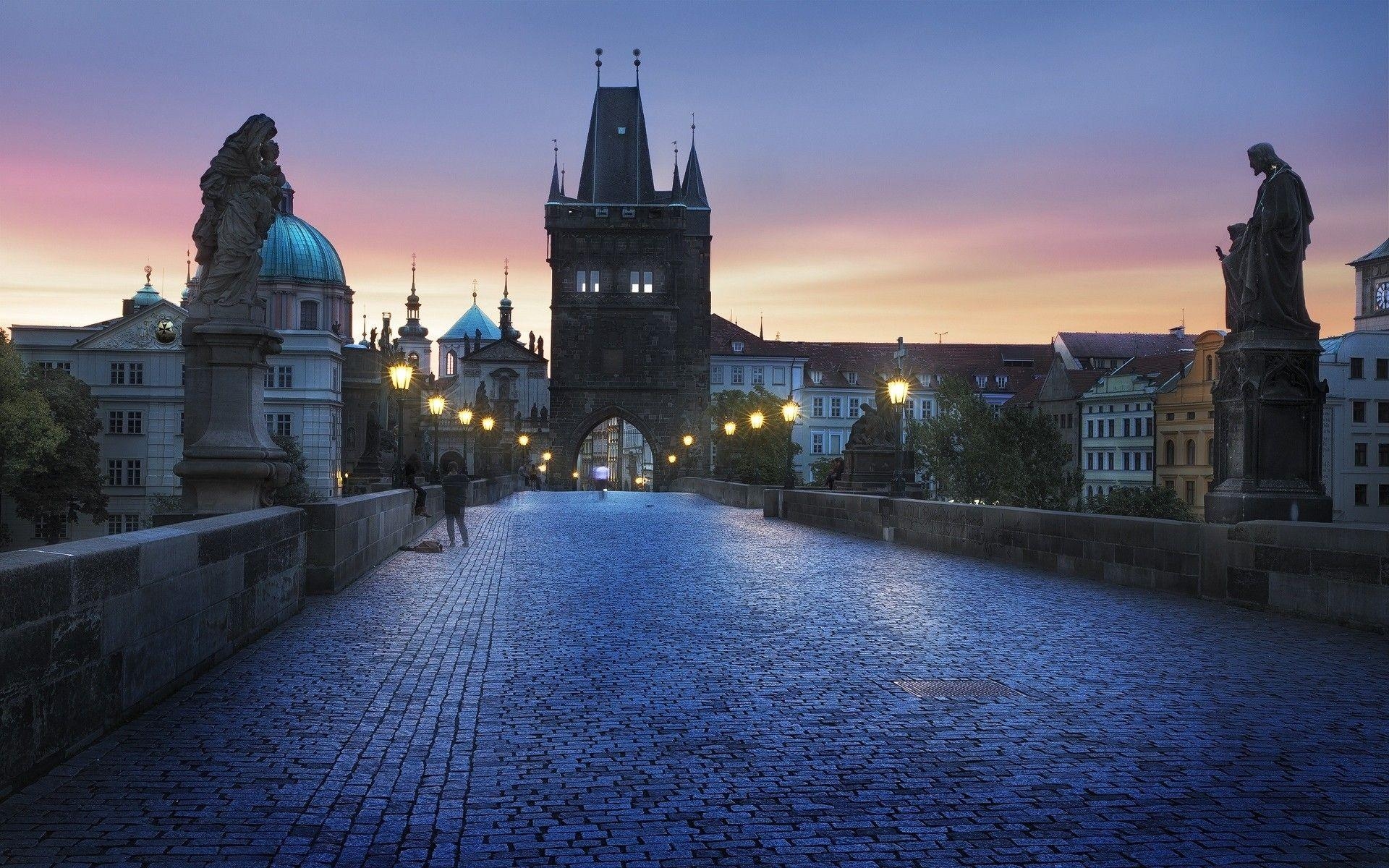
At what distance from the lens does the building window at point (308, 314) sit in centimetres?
10506

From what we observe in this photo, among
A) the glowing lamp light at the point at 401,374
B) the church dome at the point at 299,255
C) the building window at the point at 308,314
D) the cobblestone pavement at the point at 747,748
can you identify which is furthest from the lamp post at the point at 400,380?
the building window at the point at 308,314

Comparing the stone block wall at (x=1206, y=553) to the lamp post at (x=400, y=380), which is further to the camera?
the lamp post at (x=400, y=380)

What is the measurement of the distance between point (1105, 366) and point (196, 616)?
350 feet

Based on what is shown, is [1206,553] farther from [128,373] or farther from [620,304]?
[128,373]

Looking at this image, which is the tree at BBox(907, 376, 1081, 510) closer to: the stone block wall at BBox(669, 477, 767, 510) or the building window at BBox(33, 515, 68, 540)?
the stone block wall at BBox(669, 477, 767, 510)

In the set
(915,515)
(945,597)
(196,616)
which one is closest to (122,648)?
(196,616)

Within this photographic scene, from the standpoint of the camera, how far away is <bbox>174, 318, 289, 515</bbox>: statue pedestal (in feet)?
43.5

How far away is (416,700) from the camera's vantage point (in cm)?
815

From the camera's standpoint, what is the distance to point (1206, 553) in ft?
44.3

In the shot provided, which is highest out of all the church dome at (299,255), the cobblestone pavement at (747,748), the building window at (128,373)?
the church dome at (299,255)

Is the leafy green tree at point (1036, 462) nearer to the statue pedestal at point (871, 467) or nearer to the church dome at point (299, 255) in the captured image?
the church dome at point (299, 255)

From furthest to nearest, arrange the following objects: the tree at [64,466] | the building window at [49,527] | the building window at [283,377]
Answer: the building window at [283,377] → the building window at [49,527] → the tree at [64,466]

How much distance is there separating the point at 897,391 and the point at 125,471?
2747 inches

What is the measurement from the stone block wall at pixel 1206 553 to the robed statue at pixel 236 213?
997 centimetres
